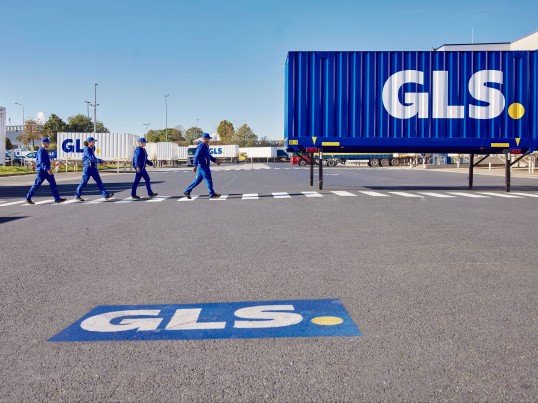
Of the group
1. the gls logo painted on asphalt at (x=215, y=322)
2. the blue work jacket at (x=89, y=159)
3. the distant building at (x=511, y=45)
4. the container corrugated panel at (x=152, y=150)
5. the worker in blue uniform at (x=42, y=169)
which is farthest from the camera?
the container corrugated panel at (x=152, y=150)

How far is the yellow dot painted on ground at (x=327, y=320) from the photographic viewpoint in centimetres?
464

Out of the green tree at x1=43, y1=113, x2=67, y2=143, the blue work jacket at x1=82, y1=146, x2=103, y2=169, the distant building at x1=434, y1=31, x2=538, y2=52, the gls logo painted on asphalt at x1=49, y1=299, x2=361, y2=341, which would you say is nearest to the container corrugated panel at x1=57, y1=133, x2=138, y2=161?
the blue work jacket at x1=82, y1=146, x2=103, y2=169

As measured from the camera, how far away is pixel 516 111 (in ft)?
62.6

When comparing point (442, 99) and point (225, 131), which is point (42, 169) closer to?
point (442, 99)

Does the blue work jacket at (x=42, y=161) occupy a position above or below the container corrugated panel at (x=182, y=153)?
below

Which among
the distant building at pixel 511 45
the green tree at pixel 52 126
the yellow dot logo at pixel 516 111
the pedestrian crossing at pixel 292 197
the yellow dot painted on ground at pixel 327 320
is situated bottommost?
the yellow dot painted on ground at pixel 327 320

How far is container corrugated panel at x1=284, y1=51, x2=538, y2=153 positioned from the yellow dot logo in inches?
1.2

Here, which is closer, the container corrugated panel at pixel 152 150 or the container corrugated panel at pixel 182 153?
the container corrugated panel at pixel 152 150

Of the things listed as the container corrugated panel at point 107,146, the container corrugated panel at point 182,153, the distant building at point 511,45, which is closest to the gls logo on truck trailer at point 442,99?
the container corrugated panel at point 107,146


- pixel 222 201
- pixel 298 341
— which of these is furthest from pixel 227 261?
pixel 222 201

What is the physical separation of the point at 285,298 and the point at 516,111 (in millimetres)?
16092

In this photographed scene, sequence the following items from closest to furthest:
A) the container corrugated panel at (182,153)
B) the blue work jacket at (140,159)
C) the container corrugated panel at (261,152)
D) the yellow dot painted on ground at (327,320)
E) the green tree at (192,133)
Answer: the yellow dot painted on ground at (327,320) < the blue work jacket at (140,159) < the container corrugated panel at (182,153) < the container corrugated panel at (261,152) < the green tree at (192,133)

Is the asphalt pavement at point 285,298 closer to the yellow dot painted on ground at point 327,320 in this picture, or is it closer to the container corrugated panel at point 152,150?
the yellow dot painted on ground at point 327,320

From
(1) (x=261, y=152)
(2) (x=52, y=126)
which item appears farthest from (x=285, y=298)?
(2) (x=52, y=126)
